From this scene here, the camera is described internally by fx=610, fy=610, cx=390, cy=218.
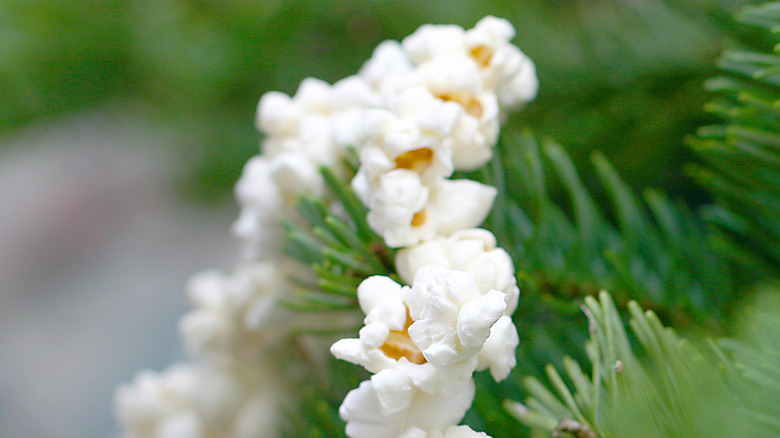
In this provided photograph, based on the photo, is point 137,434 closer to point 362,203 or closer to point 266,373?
point 266,373

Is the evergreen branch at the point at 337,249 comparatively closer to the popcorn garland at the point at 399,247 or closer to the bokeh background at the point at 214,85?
the popcorn garland at the point at 399,247

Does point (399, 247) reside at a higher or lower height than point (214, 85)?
lower

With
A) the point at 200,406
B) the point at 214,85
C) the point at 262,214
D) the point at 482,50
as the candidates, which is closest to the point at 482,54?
the point at 482,50

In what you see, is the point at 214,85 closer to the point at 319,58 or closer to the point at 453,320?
the point at 319,58

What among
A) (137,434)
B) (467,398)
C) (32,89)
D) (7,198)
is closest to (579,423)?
(467,398)

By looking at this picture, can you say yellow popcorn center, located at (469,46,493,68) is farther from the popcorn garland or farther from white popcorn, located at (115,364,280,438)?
white popcorn, located at (115,364,280,438)

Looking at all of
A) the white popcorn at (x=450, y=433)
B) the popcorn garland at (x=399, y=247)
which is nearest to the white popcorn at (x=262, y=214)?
the popcorn garland at (x=399, y=247)
